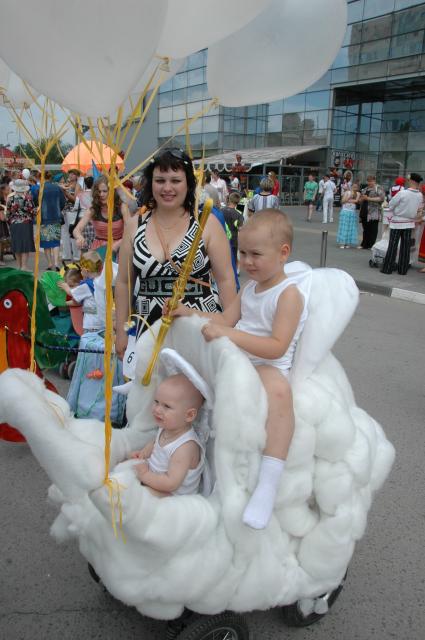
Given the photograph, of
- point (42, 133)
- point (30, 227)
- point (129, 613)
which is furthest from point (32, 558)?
point (30, 227)

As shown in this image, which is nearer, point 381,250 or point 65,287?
point 65,287

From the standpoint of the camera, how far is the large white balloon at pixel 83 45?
1.21 m

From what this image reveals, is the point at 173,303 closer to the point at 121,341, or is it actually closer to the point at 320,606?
the point at 121,341

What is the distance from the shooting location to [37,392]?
164 cm

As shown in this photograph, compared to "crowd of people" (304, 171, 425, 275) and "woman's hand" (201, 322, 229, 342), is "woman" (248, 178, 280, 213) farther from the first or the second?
"woman's hand" (201, 322, 229, 342)

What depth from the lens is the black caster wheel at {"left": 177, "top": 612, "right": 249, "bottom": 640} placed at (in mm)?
1690

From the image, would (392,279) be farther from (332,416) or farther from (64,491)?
(64,491)

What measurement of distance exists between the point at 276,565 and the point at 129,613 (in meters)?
0.84

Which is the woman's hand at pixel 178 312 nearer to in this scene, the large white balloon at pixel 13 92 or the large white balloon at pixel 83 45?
the large white balloon at pixel 83 45

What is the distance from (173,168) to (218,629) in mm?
1890

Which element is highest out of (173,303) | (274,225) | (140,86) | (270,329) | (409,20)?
(409,20)

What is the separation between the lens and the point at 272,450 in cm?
163

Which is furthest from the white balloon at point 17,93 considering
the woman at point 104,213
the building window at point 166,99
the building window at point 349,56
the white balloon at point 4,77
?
the building window at point 349,56

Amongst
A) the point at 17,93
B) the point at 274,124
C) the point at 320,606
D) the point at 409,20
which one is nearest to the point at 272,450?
the point at 320,606
